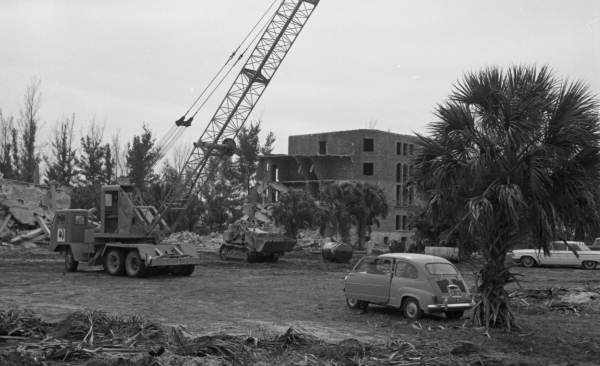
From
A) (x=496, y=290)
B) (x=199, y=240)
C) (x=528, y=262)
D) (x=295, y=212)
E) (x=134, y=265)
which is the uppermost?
(x=295, y=212)

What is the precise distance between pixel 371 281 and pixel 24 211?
37.6 meters

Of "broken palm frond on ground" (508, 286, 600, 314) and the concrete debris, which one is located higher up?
the concrete debris

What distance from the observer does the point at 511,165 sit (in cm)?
1299

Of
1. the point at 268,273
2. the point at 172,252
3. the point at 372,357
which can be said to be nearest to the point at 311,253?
the point at 268,273

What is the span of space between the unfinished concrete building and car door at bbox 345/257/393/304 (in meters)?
46.4

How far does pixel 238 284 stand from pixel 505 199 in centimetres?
1385

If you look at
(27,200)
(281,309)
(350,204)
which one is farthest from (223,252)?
(281,309)

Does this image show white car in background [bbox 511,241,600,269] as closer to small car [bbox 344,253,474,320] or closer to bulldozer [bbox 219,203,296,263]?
bulldozer [bbox 219,203,296,263]

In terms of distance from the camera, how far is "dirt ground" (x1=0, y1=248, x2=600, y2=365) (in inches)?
485

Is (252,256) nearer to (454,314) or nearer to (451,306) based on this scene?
(454,314)

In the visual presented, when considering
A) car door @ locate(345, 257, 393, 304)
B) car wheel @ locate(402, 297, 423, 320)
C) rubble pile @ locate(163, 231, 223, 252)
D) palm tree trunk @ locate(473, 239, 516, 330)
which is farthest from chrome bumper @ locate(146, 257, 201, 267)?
rubble pile @ locate(163, 231, 223, 252)

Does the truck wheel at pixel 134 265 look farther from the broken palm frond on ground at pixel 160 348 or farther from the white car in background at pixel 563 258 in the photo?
the white car in background at pixel 563 258

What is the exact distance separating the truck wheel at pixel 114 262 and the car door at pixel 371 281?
1278 cm

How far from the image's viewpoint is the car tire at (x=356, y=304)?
Answer: 55.5 feet
